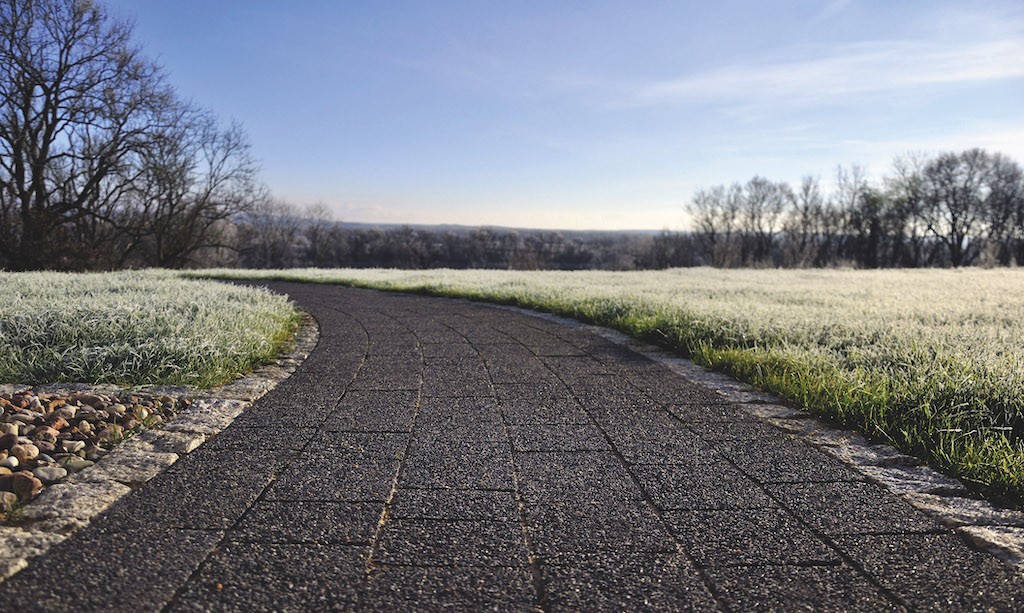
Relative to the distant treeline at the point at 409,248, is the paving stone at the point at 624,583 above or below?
below

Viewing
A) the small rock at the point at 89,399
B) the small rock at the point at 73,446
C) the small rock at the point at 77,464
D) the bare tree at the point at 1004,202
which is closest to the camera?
the small rock at the point at 77,464

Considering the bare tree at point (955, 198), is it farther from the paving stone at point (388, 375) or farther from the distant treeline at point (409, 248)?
the paving stone at point (388, 375)

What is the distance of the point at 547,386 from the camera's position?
14.3 feet

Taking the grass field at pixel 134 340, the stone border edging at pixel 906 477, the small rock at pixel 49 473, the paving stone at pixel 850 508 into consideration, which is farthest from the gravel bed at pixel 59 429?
the stone border edging at pixel 906 477

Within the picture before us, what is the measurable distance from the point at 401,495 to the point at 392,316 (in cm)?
620

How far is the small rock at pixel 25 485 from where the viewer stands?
7.47 feet

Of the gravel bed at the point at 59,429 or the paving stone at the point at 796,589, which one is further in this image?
the gravel bed at the point at 59,429

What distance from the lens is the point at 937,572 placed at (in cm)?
184

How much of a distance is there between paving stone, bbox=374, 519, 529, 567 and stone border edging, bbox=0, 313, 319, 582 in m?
1.12

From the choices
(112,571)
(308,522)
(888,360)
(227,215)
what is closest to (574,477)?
(308,522)

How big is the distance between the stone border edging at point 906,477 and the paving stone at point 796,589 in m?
0.59

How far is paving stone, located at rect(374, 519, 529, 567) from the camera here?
1885 mm

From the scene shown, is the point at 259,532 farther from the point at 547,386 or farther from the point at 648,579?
the point at 547,386

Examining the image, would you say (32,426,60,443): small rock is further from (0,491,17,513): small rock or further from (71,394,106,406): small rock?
(0,491,17,513): small rock
